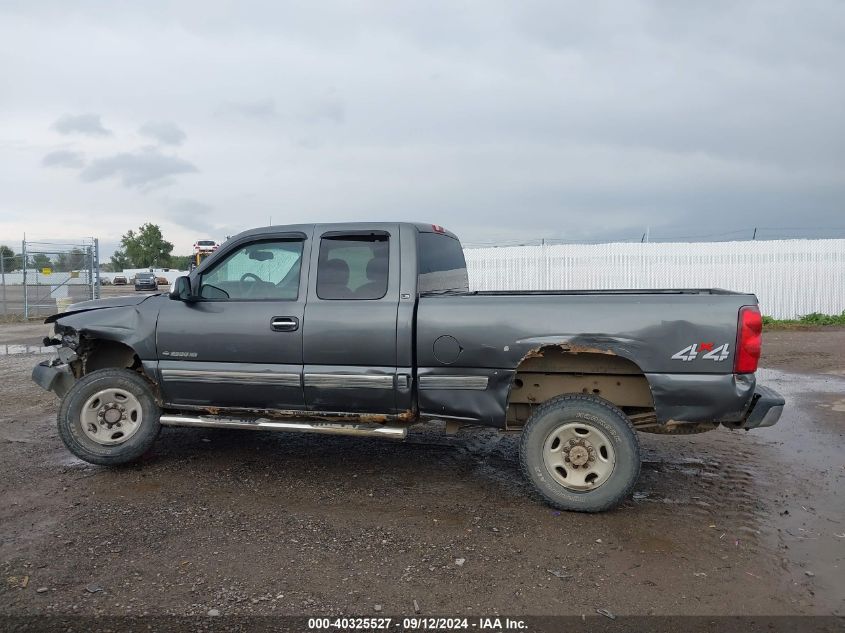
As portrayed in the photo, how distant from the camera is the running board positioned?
15.7ft

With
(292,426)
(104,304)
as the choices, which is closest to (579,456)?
(292,426)

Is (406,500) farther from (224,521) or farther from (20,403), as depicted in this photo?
(20,403)

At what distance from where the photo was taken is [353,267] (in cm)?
511

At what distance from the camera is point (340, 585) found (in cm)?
349

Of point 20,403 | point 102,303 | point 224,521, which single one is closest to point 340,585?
point 224,521

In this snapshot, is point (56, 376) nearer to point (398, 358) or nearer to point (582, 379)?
point (398, 358)

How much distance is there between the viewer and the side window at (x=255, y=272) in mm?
5215

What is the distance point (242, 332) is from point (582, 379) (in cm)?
263

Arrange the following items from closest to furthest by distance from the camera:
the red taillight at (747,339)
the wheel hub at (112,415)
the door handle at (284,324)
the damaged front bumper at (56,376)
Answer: the red taillight at (747,339), the door handle at (284,324), the wheel hub at (112,415), the damaged front bumper at (56,376)

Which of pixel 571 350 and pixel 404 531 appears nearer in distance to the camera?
pixel 404 531

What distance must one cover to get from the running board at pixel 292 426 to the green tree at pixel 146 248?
311 ft

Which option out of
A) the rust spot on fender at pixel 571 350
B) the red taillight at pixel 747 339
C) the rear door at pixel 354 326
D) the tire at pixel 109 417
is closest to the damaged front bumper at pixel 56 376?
the tire at pixel 109 417

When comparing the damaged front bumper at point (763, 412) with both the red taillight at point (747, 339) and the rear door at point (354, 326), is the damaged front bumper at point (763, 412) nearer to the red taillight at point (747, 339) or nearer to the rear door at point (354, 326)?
the red taillight at point (747, 339)

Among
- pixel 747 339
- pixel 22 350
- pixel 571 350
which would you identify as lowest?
pixel 22 350
